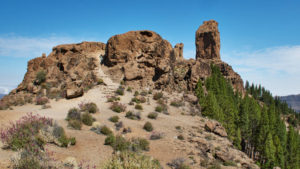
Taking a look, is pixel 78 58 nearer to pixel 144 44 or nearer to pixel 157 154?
pixel 144 44

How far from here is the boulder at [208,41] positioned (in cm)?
6725

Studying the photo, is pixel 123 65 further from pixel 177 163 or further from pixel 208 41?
pixel 208 41

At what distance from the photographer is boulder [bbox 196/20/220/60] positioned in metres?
67.2

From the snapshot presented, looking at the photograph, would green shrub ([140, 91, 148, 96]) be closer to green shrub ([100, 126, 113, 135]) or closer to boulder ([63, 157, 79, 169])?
green shrub ([100, 126, 113, 135])

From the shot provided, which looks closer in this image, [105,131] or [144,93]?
[105,131]

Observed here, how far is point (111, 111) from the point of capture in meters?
16.6

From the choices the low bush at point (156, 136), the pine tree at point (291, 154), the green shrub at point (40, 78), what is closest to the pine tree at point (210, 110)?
the low bush at point (156, 136)

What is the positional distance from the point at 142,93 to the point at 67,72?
40.4ft

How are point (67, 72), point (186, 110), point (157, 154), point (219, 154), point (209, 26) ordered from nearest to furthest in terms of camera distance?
1. point (157, 154)
2. point (219, 154)
3. point (186, 110)
4. point (67, 72)
5. point (209, 26)

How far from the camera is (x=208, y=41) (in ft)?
224

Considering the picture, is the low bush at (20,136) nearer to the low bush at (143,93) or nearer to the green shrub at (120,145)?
the green shrub at (120,145)

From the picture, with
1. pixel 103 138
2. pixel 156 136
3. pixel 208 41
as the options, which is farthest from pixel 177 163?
pixel 208 41

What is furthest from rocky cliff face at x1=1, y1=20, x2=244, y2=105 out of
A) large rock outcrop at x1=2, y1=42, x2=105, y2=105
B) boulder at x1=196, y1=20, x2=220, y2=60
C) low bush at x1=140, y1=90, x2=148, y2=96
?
boulder at x1=196, y1=20, x2=220, y2=60

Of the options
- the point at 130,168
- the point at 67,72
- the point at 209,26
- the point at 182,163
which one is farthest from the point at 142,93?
the point at 209,26
